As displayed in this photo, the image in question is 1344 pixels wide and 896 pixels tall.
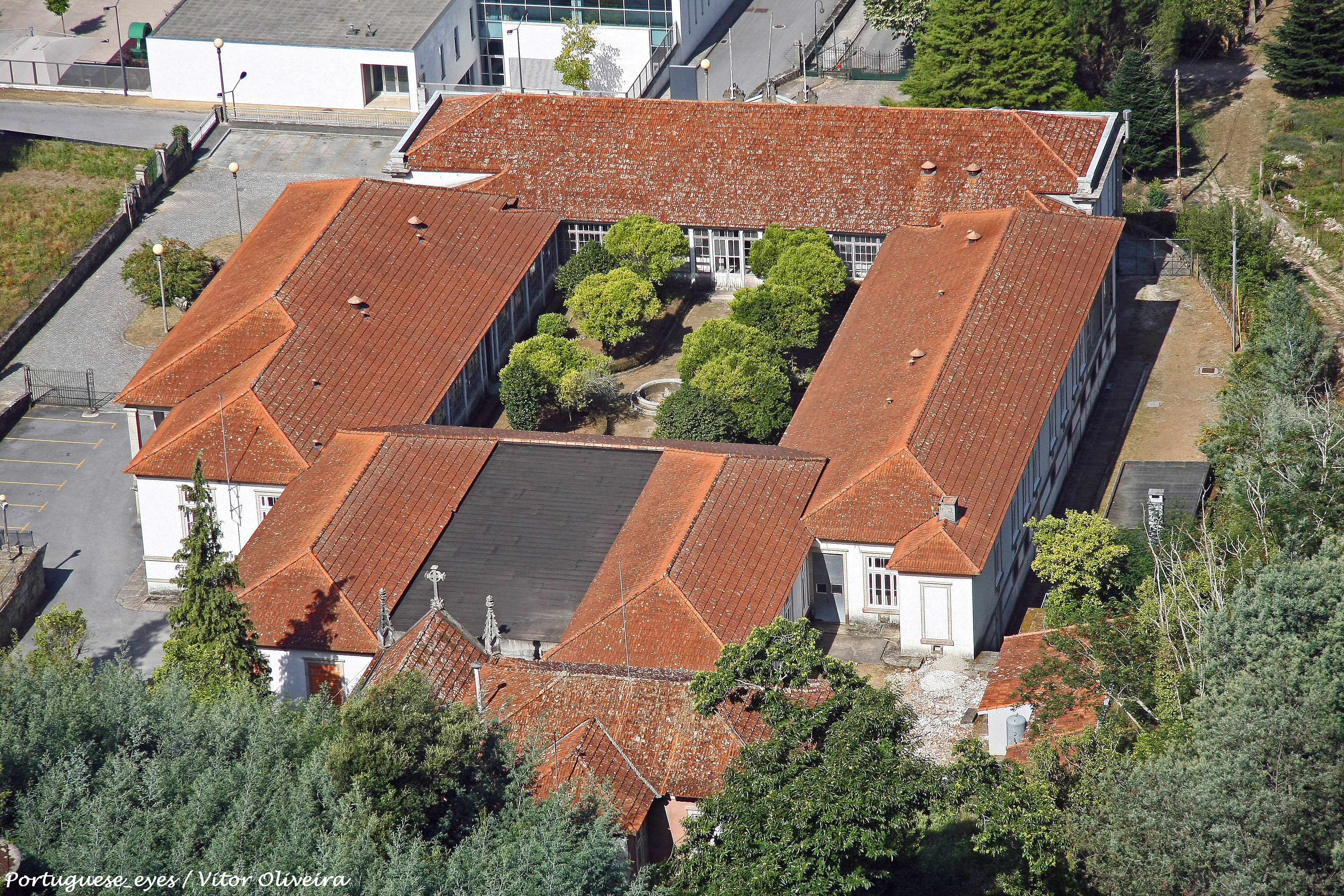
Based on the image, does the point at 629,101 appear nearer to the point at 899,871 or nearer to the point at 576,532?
the point at 576,532

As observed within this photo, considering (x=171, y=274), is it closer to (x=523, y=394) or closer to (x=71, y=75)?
(x=523, y=394)

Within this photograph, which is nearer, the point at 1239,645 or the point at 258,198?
the point at 1239,645

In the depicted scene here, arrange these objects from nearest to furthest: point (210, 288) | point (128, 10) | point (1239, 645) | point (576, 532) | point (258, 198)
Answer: point (1239, 645) → point (576, 532) → point (210, 288) → point (258, 198) → point (128, 10)

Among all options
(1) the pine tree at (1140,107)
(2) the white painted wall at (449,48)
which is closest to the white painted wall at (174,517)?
(2) the white painted wall at (449,48)

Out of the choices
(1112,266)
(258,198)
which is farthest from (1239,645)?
(258,198)

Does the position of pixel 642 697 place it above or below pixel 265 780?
below

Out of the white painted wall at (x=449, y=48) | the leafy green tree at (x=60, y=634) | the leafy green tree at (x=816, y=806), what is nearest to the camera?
the leafy green tree at (x=816, y=806)

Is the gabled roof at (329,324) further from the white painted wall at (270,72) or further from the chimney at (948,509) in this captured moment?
the white painted wall at (270,72)
